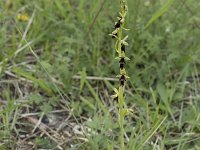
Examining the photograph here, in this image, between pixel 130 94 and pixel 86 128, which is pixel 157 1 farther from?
pixel 86 128

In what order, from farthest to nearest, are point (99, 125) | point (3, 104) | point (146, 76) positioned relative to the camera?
1. point (146, 76)
2. point (3, 104)
3. point (99, 125)

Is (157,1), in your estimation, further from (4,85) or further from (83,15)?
(4,85)

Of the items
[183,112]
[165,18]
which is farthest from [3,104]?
[165,18]

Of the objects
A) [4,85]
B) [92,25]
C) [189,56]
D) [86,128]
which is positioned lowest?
[86,128]

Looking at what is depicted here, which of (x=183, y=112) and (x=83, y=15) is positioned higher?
(x=83, y=15)

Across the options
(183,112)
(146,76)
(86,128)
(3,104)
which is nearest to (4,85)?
(3,104)

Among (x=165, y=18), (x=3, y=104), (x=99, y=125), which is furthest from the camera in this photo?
(x=165, y=18)

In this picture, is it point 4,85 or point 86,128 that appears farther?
point 4,85
